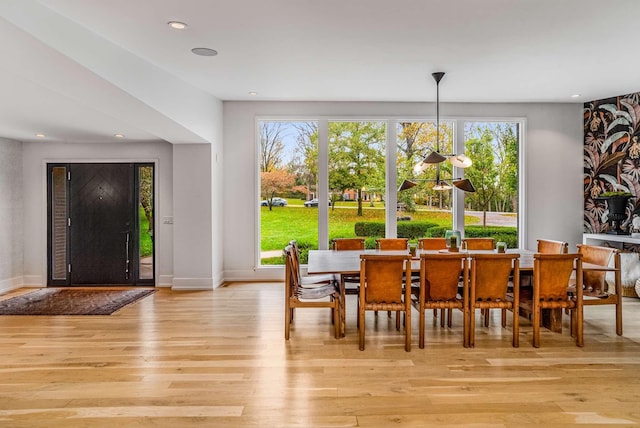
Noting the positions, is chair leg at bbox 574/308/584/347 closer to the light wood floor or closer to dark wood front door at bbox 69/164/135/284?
the light wood floor

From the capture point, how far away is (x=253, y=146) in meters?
6.62

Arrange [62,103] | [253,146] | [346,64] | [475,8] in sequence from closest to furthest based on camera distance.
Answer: [475,8] → [62,103] → [346,64] → [253,146]

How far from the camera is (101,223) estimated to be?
22.1 feet

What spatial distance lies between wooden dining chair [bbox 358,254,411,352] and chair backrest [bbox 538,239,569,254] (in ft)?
6.68

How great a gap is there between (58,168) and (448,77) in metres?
6.24

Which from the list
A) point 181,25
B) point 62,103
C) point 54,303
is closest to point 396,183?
point 181,25

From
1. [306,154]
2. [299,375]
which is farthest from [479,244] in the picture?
[306,154]

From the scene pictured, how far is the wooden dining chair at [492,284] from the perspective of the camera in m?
3.59

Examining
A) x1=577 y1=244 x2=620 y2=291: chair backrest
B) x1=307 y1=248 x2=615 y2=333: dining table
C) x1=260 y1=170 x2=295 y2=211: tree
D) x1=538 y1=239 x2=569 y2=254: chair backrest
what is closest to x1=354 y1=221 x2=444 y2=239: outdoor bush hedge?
x1=260 y1=170 x2=295 y2=211: tree

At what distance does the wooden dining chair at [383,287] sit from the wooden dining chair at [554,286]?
44.8 inches

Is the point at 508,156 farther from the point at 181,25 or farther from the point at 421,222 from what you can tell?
the point at 181,25

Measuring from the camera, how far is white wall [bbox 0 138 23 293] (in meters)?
6.32

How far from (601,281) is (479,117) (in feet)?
11.0

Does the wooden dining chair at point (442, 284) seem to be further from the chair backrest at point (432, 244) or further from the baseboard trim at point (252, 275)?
the baseboard trim at point (252, 275)
